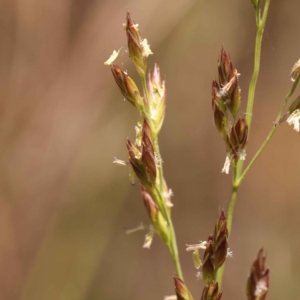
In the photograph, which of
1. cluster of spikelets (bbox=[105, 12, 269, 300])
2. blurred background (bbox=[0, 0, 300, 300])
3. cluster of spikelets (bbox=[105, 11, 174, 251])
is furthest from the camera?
blurred background (bbox=[0, 0, 300, 300])

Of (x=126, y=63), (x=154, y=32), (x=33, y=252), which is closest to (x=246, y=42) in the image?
(x=154, y=32)

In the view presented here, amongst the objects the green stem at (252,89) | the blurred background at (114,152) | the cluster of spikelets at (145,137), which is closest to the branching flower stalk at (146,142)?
the cluster of spikelets at (145,137)

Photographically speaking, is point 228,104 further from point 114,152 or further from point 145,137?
point 114,152

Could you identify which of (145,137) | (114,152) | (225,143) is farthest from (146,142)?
(114,152)

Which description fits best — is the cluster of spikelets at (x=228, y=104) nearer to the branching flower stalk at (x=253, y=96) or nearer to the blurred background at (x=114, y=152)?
the branching flower stalk at (x=253, y=96)

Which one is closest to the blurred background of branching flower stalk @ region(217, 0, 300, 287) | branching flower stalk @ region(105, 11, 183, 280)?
branching flower stalk @ region(105, 11, 183, 280)

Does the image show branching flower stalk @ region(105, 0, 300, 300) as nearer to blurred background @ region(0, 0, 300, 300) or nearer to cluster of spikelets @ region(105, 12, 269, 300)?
cluster of spikelets @ region(105, 12, 269, 300)

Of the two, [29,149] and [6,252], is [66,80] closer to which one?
[29,149]
